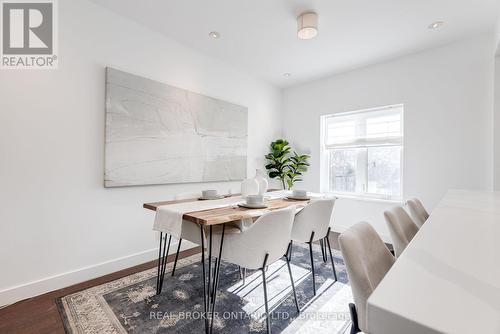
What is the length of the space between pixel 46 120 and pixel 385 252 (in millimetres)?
2689

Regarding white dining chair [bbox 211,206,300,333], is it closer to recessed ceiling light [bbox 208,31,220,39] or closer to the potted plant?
recessed ceiling light [bbox 208,31,220,39]

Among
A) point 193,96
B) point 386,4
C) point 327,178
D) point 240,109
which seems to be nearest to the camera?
point 386,4

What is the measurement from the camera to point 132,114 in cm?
246

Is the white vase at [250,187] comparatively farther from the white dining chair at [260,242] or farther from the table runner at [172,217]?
the white dining chair at [260,242]

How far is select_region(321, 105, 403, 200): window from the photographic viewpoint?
3365 millimetres

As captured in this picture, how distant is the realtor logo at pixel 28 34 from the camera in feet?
6.18

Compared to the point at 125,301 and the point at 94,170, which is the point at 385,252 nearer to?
the point at 125,301

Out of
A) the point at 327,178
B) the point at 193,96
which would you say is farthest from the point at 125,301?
the point at 327,178

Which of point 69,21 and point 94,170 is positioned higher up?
point 69,21

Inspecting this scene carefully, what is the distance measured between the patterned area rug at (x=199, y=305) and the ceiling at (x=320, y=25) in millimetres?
→ 2634

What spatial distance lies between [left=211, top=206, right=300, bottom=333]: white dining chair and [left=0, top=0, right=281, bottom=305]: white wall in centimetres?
149

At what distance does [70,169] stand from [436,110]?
4171mm

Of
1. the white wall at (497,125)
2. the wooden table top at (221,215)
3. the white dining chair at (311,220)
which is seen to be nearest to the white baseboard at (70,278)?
the wooden table top at (221,215)

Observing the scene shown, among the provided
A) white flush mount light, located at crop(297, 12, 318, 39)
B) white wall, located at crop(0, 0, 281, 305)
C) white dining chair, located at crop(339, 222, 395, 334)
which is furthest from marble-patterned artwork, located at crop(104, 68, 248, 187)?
white dining chair, located at crop(339, 222, 395, 334)
